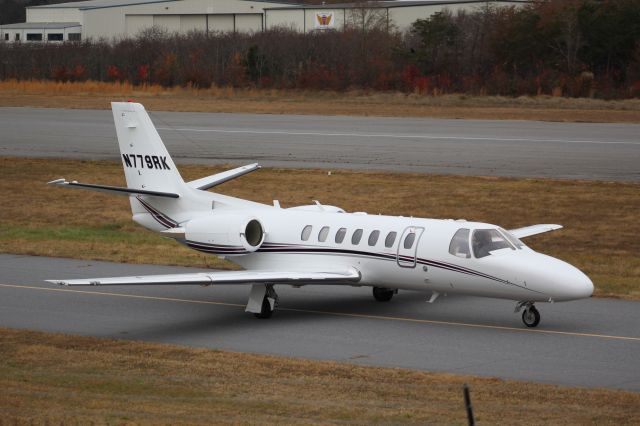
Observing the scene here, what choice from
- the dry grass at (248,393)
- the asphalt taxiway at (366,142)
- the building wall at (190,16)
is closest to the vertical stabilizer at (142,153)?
the dry grass at (248,393)

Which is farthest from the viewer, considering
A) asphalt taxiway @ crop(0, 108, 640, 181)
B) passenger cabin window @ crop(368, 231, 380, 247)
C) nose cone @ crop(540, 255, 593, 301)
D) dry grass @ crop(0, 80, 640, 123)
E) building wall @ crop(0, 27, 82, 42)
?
building wall @ crop(0, 27, 82, 42)

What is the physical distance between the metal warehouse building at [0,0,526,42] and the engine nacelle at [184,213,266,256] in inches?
3022

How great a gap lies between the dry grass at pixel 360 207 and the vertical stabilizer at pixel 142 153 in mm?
3586

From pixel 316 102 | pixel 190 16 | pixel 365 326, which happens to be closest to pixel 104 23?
pixel 190 16

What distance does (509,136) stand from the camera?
5200 cm

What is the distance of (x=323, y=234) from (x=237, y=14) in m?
94.1

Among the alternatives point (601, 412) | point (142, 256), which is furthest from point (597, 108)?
point (601, 412)

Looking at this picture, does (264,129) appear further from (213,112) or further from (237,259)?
(237,259)

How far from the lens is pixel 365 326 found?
69.4ft

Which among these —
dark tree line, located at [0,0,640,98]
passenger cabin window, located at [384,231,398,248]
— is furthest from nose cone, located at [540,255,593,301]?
dark tree line, located at [0,0,640,98]

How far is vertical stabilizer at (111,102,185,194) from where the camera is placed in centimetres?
2475

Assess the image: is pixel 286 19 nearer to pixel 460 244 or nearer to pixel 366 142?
pixel 366 142

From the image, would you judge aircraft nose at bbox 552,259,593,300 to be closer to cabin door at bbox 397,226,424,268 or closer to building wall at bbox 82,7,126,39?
cabin door at bbox 397,226,424,268

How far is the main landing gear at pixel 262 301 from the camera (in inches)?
861
